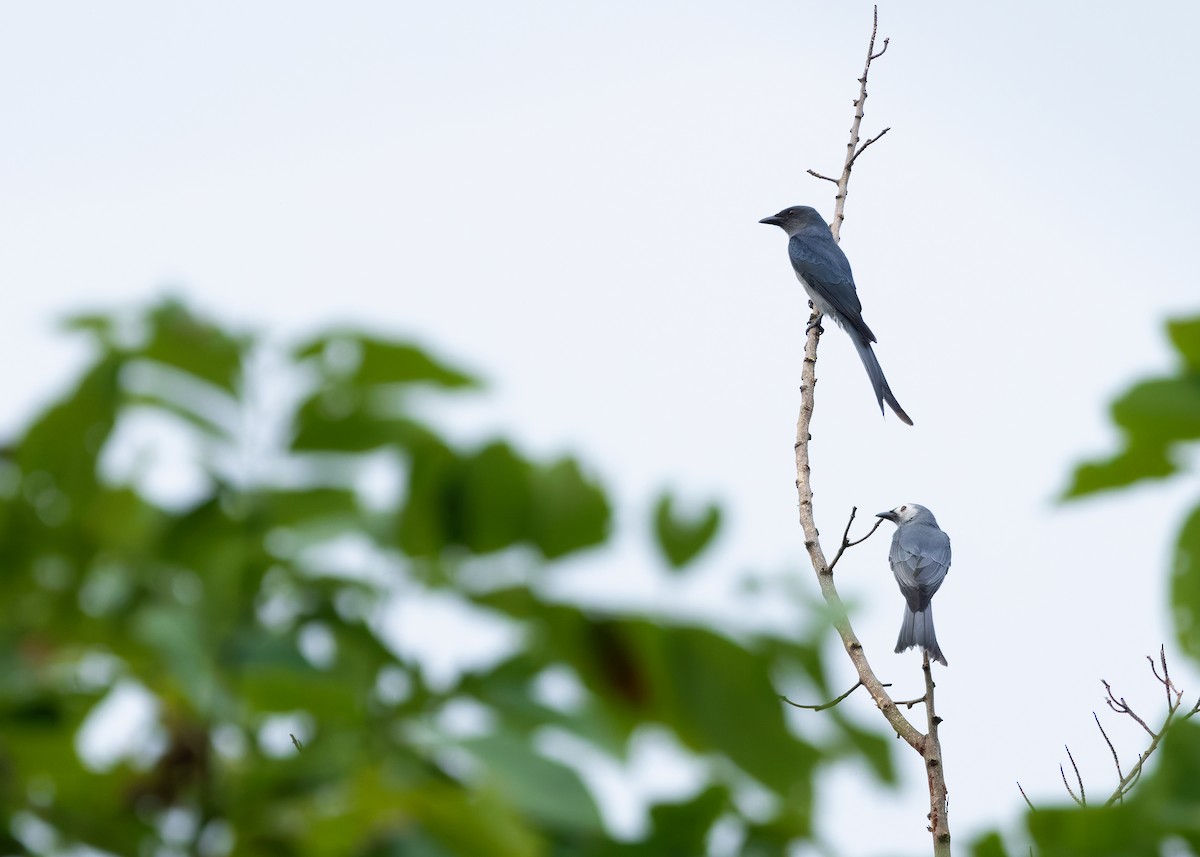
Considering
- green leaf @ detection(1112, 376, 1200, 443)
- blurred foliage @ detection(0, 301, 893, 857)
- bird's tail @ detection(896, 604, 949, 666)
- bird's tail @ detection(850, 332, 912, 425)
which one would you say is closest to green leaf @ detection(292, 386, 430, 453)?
blurred foliage @ detection(0, 301, 893, 857)

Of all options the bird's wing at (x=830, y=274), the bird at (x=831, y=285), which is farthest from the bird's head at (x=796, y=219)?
the bird's wing at (x=830, y=274)

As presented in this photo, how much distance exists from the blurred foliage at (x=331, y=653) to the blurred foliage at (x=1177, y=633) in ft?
1.01

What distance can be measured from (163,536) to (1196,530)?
166 cm

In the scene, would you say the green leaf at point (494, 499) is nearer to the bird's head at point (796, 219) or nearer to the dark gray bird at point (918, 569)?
the dark gray bird at point (918, 569)

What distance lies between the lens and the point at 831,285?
35.3 feet

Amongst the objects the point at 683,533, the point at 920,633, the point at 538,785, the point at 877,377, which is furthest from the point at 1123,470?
the point at 877,377

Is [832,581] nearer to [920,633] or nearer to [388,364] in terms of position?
[920,633]

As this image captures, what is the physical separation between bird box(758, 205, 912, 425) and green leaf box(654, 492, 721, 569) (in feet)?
23.2

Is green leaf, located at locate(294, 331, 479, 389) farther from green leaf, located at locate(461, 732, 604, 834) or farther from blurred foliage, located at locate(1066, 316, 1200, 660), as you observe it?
blurred foliage, located at locate(1066, 316, 1200, 660)

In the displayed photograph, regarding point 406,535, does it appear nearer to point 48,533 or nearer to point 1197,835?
point 48,533

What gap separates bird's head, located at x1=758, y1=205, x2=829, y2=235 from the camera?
43.7 feet

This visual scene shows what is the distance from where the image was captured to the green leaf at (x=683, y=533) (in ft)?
5.53

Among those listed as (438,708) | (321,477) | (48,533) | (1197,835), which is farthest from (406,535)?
(1197,835)

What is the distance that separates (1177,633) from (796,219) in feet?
38.6
